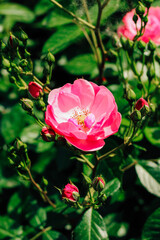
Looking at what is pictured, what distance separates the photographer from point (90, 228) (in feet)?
4.08

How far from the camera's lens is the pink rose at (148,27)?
164cm

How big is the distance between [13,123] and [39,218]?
753mm

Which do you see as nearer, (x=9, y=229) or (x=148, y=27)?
(x=9, y=229)

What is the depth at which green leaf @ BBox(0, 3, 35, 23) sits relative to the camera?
2370mm

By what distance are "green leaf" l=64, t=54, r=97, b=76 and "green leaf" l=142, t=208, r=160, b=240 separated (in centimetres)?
92

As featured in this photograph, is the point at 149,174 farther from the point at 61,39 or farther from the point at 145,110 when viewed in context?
the point at 61,39

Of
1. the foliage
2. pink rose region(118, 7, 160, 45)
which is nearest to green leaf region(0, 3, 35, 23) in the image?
the foliage

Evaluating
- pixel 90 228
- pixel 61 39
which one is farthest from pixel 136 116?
pixel 61 39

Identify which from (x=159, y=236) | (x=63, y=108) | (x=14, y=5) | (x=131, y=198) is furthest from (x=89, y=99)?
(x=14, y=5)

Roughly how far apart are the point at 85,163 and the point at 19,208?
0.75 m

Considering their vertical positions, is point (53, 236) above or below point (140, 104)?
below

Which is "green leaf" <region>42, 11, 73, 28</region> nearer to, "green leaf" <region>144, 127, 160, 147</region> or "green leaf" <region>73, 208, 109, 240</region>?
"green leaf" <region>144, 127, 160, 147</region>

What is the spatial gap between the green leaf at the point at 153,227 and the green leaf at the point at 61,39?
0.94 metres

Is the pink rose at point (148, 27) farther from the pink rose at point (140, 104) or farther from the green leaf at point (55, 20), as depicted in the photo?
the pink rose at point (140, 104)
